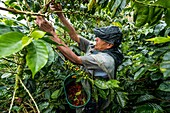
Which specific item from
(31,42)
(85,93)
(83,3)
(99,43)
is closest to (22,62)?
(31,42)

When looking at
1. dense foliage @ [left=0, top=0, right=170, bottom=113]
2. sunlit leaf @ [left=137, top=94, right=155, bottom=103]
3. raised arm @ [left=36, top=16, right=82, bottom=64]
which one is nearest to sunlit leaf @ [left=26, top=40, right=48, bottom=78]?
dense foliage @ [left=0, top=0, right=170, bottom=113]

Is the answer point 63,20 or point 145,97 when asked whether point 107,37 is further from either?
point 145,97

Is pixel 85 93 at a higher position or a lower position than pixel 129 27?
lower

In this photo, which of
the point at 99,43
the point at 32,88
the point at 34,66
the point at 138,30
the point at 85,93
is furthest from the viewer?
the point at 138,30

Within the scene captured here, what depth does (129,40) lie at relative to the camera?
7.41 feet

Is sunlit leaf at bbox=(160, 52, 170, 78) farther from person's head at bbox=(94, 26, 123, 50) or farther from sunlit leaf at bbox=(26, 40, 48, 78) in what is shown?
sunlit leaf at bbox=(26, 40, 48, 78)

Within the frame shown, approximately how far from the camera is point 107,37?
1.77 meters

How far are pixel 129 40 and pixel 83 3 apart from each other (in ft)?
2.64

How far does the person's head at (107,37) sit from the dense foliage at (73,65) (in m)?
0.13

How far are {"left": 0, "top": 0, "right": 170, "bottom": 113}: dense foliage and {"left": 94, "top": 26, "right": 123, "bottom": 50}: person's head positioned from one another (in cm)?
13

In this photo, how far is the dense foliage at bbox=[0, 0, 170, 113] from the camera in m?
0.73

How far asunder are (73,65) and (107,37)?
0.42m

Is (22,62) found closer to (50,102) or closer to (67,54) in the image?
(67,54)

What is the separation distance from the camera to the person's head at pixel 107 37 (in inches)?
69.6
